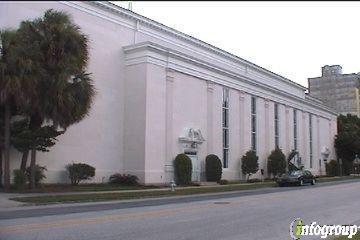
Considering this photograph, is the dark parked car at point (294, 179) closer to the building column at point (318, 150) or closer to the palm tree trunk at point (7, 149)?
the palm tree trunk at point (7, 149)

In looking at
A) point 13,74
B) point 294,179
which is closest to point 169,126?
point 294,179

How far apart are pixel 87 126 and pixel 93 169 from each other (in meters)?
3.43

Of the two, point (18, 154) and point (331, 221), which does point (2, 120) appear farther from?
point (331, 221)

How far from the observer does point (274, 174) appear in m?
55.2

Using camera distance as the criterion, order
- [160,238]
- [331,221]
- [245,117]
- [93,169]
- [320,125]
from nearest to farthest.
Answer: [160,238] → [331,221] → [93,169] → [245,117] → [320,125]

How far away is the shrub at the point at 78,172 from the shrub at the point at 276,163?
26031mm

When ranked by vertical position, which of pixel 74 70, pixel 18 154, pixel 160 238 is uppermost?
pixel 74 70

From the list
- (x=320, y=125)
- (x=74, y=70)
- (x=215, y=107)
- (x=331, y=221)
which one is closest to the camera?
(x=331, y=221)

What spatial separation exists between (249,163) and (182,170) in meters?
12.1

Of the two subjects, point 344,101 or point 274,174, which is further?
point 344,101

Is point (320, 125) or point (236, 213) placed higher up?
point (320, 125)

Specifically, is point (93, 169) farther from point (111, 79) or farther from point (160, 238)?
point (160, 238)

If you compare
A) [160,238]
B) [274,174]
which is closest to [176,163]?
[274,174]

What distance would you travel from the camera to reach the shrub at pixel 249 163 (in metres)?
48.9
